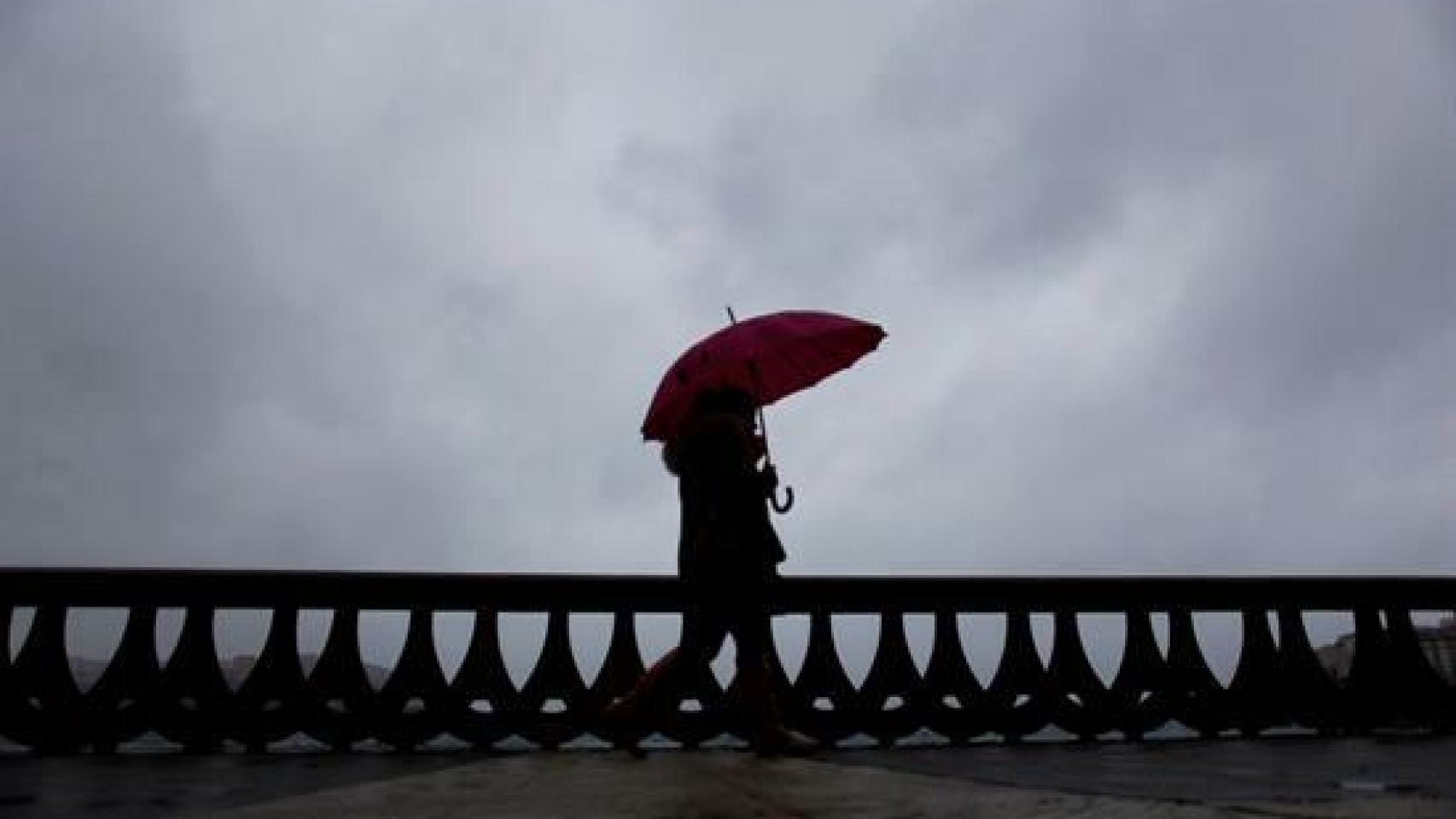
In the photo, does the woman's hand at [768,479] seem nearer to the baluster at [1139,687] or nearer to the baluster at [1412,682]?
the baluster at [1139,687]

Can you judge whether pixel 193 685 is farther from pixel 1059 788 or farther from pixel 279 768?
pixel 1059 788

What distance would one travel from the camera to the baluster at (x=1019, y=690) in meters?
5.99

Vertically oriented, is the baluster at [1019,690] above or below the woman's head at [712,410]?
below

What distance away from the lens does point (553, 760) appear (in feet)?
14.8

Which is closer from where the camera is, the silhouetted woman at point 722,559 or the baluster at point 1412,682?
the silhouetted woman at point 722,559

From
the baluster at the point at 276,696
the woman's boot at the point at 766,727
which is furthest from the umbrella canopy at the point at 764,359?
the baluster at the point at 276,696

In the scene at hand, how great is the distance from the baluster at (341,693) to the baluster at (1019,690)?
3.93 meters

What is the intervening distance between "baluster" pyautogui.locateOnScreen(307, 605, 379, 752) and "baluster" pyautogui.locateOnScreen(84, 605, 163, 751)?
0.86 meters

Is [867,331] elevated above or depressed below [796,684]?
above

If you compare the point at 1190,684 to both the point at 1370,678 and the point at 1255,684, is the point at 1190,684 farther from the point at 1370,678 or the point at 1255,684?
the point at 1370,678

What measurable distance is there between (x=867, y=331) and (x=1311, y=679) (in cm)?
417

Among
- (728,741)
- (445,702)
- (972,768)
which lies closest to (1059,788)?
(972,768)

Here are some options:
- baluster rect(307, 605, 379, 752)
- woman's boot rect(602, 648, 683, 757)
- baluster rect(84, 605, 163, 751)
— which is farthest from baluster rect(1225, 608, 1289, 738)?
baluster rect(84, 605, 163, 751)

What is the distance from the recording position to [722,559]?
4.64 m
